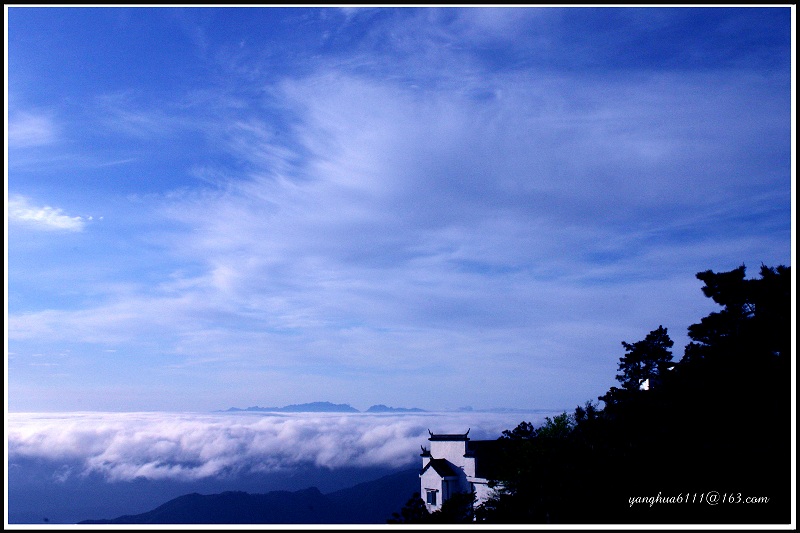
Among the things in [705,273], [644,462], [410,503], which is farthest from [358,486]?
[410,503]

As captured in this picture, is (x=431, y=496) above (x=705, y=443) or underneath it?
underneath

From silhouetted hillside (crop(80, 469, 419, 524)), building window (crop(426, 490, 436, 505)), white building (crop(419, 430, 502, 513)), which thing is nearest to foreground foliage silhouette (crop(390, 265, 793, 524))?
white building (crop(419, 430, 502, 513))

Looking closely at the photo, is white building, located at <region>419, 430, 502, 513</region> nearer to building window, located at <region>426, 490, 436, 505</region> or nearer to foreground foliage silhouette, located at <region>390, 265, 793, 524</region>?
building window, located at <region>426, 490, 436, 505</region>

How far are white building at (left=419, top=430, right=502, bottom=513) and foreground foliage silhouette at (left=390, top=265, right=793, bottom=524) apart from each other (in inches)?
643

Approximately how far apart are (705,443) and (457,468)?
83.7ft

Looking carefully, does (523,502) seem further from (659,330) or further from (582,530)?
(659,330)

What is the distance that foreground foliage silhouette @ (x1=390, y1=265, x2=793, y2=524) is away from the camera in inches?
460

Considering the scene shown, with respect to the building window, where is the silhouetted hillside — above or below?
below

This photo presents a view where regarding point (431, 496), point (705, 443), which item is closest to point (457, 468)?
point (431, 496)

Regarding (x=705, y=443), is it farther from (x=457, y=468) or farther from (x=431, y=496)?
(x=431, y=496)

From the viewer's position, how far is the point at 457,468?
3738 cm

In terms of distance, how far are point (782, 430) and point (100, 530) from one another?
44.9ft

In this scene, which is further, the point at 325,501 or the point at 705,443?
the point at 325,501

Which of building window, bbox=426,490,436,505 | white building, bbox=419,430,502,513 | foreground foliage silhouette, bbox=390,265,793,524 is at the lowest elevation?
building window, bbox=426,490,436,505
